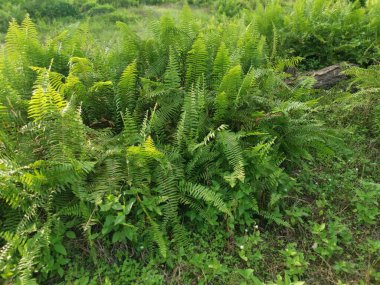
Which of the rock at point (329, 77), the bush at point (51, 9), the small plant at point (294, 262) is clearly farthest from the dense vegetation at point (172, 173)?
the bush at point (51, 9)

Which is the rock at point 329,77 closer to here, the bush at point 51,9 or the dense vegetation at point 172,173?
the dense vegetation at point 172,173

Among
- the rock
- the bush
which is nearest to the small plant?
the rock

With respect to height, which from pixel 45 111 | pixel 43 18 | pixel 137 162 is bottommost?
pixel 43 18

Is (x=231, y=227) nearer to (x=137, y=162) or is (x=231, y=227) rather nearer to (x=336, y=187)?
(x=137, y=162)

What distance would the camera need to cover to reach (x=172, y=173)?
2.83 m

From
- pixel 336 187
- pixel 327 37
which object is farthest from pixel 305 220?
pixel 327 37

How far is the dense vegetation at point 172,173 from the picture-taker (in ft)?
8.30

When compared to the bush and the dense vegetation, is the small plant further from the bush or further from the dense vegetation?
the bush

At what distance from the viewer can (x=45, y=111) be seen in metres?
2.64

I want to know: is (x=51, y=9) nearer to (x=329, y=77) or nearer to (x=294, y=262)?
(x=329, y=77)

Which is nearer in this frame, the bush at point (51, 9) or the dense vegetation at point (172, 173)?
the dense vegetation at point (172, 173)

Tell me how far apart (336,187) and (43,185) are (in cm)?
271

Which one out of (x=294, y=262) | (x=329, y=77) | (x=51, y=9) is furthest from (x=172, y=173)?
(x=51, y=9)

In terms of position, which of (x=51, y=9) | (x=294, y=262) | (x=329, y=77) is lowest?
(x=51, y=9)
